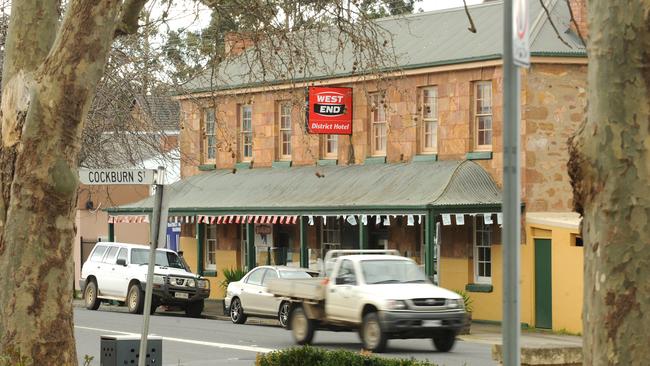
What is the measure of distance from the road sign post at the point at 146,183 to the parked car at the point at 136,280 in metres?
20.0

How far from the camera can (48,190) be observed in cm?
1411

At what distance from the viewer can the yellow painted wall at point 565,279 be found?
31.2 metres

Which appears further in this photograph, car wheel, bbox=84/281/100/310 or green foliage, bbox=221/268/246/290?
green foliage, bbox=221/268/246/290

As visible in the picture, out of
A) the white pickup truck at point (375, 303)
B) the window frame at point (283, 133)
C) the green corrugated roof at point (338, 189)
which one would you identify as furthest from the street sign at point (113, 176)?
the window frame at point (283, 133)

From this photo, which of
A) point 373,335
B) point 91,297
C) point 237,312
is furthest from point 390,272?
point 91,297

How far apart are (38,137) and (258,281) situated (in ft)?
58.8

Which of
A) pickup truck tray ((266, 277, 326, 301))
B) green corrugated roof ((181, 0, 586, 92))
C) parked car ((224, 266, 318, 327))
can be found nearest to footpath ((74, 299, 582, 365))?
parked car ((224, 266, 318, 327))

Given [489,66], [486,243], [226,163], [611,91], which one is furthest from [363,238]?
[611,91]

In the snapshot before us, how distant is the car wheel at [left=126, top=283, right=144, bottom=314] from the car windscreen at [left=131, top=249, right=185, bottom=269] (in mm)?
707

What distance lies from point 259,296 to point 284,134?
34.8 feet

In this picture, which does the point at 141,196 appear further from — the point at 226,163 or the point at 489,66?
the point at 489,66

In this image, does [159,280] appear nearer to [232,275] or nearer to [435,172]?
[232,275]

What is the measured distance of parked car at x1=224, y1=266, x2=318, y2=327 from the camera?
30.8 m

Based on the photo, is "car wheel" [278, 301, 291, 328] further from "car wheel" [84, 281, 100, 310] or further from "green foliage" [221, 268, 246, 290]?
"green foliage" [221, 268, 246, 290]
